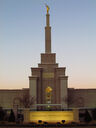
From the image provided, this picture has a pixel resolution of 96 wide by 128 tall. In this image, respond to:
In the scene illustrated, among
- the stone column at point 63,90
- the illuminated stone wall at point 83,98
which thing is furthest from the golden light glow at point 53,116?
the illuminated stone wall at point 83,98

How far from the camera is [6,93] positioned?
152ft

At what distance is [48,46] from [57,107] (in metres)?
12.7

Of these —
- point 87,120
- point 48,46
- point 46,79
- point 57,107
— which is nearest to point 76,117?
point 87,120

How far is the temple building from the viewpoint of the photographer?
43.2 meters

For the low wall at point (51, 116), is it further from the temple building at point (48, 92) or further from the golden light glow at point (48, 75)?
the golden light glow at point (48, 75)

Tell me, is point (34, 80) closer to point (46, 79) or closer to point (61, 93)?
point (46, 79)

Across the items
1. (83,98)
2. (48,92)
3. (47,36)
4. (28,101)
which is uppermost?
(47,36)

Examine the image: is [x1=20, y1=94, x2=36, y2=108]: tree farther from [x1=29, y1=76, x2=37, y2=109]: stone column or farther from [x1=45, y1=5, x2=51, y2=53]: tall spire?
[x1=45, y1=5, x2=51, y2=53]: tall spire

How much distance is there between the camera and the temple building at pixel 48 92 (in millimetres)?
43188

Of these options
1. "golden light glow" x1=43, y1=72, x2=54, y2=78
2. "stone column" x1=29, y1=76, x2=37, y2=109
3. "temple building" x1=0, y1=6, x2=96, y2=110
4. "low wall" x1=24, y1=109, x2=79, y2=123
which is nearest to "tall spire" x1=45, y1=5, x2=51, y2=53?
"temple building" x1=0, y1=6, x2=96, y2=110

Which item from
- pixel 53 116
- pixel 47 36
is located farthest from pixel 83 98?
pixel 47 36

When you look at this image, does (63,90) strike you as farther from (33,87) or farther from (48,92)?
(33,87)

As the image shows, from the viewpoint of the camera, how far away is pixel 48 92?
145 ft

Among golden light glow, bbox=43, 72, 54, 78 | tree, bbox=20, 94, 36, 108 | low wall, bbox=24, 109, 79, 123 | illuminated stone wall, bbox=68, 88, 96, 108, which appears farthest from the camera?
illuminated stone wall, bbox=68, 88, 96, 108
